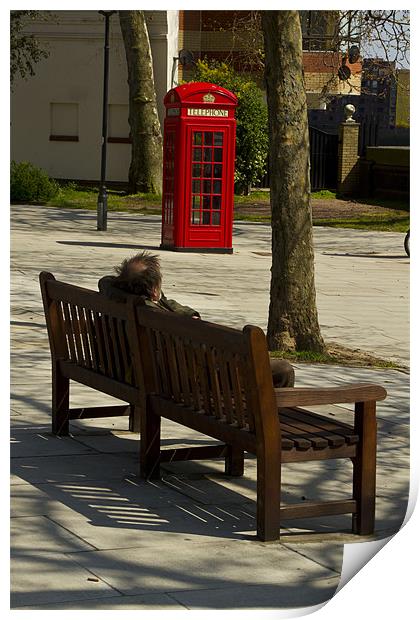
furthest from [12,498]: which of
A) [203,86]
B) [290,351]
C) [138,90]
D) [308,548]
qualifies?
[138,90]

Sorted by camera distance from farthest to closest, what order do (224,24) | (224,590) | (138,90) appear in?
(224,24)
(138,90)
(224,590)

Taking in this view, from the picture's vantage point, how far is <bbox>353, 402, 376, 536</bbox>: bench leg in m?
5.68

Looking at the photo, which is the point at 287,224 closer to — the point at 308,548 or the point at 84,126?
the point at 308,548

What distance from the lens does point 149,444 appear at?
6.42 meters

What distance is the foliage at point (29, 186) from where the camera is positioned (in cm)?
2764

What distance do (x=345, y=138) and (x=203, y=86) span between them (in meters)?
14.0

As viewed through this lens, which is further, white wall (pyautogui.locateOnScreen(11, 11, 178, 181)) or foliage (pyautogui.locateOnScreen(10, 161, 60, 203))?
white wall (pyautogui.locateOnScreen(11, 11, 178, 181))

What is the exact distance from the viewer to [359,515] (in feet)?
18.8

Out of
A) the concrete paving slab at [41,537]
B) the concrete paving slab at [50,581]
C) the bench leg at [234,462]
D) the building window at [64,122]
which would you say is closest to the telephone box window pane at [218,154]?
the bench leg at [234,462]

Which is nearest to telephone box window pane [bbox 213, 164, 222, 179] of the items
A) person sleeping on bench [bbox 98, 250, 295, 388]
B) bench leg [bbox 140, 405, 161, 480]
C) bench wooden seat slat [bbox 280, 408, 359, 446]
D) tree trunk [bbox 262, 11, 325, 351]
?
tree trunk [bbox 262, 11, 325, 351]

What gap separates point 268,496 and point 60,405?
2.23 metres

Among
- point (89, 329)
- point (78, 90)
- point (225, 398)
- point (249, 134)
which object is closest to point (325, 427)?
point (225, 398)

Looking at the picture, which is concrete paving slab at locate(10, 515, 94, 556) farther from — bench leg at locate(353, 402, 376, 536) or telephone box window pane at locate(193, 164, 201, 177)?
telephone box window pane at locate(193, 164, 201, 177)

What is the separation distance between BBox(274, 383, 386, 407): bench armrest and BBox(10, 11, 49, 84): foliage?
2607 centimetres
